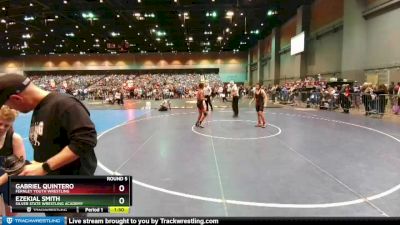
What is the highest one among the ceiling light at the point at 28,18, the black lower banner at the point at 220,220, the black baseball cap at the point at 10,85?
the ceiling light at the point at 28,18

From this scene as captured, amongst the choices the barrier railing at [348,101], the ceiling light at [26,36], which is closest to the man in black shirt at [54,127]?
the barrier railing at [348,101]

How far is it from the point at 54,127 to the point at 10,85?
0.41 m

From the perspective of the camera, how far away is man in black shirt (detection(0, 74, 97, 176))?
189 cm

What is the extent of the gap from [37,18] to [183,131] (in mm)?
30932

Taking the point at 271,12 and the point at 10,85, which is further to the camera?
the point at 271,12

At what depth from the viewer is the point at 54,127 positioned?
213 cm

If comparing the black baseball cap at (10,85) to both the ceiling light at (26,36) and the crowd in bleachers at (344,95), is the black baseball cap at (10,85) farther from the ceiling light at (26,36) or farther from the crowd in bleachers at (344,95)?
the ceiling light at (26,36)

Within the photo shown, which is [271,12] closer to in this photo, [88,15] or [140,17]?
[140,17]

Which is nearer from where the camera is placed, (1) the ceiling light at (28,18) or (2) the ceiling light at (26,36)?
(1) the ceiling light at (28,18)

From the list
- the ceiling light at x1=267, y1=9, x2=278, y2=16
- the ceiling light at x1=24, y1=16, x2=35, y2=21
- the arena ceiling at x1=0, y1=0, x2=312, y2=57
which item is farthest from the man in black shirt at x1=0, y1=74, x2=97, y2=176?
the ceiling light at x1=24, y1=16, x2=35, y2=21

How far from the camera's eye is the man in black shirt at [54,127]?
1.89 m

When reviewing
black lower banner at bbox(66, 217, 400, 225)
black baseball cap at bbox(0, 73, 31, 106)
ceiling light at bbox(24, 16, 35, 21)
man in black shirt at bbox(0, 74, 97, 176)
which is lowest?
black lower banner at bbox(66, 217, 400, 225)

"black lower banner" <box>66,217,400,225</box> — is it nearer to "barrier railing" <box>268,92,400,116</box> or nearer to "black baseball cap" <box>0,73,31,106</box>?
"black baseball cap" <box>0,73,31,106</box>

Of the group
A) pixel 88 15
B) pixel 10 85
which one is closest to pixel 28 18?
pixel 88 15
